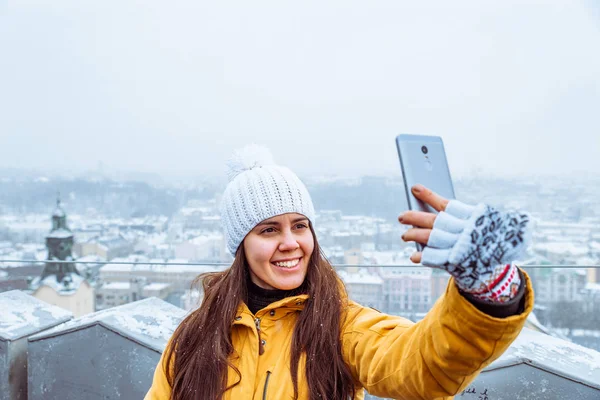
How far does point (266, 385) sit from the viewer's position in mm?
1169

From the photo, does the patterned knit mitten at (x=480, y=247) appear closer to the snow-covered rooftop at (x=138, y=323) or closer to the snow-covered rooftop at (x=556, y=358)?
the snow-covered rooftop at (x=556, y=358)

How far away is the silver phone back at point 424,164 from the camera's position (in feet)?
3.00

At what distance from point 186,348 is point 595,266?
2.13 meters

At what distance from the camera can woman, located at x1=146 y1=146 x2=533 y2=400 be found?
2.46 ft

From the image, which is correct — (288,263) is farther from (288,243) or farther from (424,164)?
(424,164)

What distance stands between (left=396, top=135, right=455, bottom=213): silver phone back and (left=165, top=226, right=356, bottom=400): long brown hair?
0.48 meters

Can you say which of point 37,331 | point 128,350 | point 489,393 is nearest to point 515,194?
point 489,393

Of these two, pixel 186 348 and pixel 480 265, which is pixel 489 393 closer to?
pixel 186 348

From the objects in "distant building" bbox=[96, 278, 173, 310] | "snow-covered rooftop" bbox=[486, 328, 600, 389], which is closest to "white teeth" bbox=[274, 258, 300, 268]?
"snow-covered rooftop" bbox=[486, 328, 600, 389]

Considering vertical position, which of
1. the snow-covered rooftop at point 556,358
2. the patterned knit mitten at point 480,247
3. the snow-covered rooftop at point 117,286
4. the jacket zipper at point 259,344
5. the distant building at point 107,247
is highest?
the patterned knit mitten at point 480,247

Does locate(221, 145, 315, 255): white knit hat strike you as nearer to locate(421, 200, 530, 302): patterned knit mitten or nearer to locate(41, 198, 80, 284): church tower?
locate(421, 200, 530, 302): patterned knit mitten

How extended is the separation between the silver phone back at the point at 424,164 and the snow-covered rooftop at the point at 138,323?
145 centimetres

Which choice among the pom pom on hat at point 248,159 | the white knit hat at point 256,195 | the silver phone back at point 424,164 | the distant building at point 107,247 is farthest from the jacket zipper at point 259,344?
the distant building at point 107,247

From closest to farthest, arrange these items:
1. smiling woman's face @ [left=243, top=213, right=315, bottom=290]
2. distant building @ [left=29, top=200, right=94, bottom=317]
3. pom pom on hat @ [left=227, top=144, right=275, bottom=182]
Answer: smiling woman's face @ [left=243, top=213, right=315, bottom=290] < pom pom on hat @ [left=227, top=144, right=275, bottom=182] < distant building @ [left=29, top=200, right=94, bottom=317]
